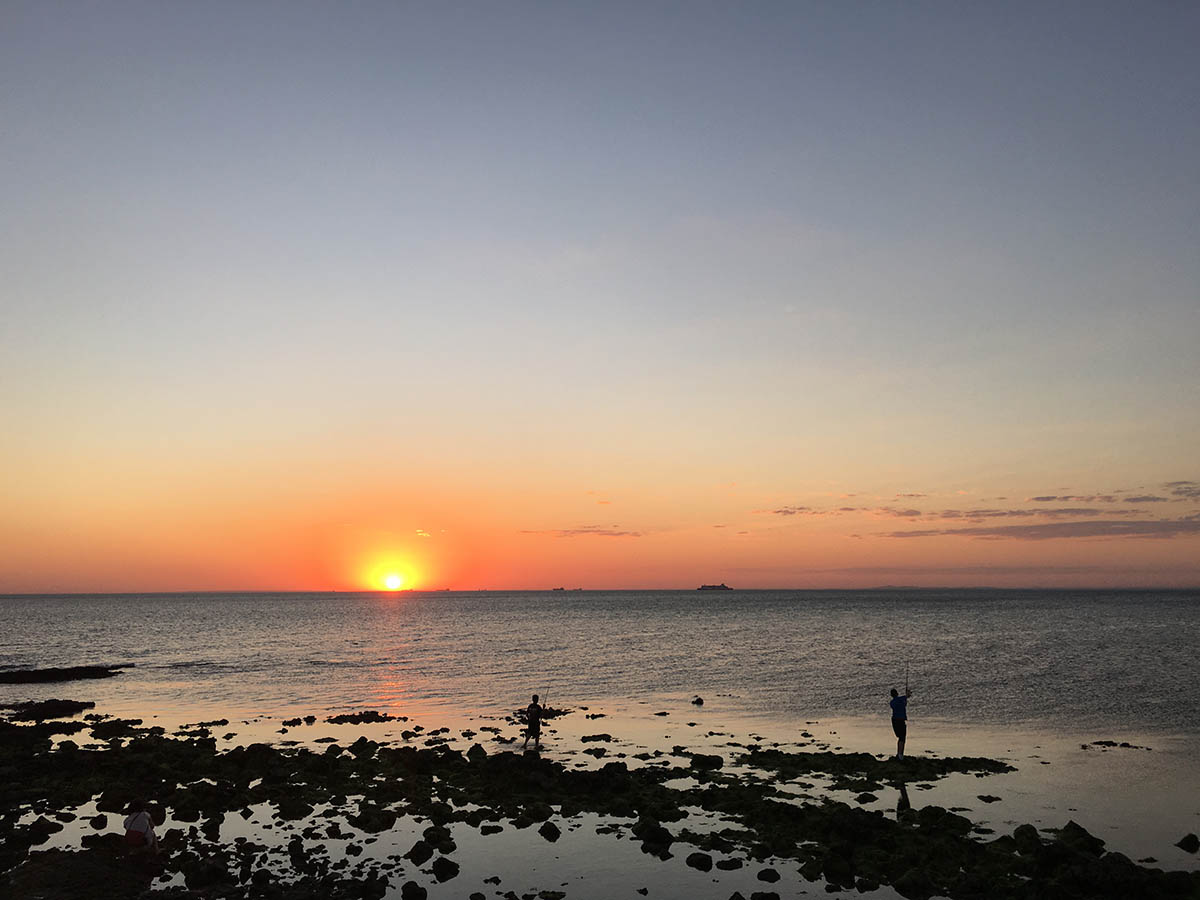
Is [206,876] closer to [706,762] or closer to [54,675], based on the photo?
[706,762]

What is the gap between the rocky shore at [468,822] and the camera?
63.9 ft

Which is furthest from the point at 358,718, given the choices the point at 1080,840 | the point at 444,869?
the point at 1080,840

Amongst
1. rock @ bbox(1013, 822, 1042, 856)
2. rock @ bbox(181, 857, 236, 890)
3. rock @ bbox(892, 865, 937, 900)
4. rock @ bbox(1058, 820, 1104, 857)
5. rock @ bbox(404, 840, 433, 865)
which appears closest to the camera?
rock @ bbox(892, 865, 937, 900)

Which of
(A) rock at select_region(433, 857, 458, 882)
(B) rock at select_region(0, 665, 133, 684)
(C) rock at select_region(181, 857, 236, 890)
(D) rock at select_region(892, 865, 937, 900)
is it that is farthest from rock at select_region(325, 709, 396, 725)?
(B) rock at select_region(0, 665, 133, 684)

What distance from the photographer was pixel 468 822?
83.1ft

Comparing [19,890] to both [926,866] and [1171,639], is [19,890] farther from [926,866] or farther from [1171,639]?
[1171,639]

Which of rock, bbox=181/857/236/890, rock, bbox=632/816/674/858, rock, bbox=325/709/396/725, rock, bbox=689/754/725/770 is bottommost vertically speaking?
rock, bbox=325/709/396/725

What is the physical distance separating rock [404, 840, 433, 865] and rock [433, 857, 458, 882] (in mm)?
505

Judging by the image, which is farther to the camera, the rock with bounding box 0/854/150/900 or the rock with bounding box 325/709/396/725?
the rock with bounding box 325/709/396/725

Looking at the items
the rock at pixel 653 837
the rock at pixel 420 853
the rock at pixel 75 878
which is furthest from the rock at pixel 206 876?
the rock at pixel 653 837

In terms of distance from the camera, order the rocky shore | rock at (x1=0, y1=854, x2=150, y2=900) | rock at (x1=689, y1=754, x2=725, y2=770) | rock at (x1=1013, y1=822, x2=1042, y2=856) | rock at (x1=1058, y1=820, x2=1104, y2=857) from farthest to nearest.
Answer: rock at (x1=689, y1=754, x2=725, y2=770) → rock at (x1=1013, y1=822, x2=1042, y2=856) → rock at (x1=1058, y1=820, x2=1104, y2=857) → the rocky shore → rock at (x1=0, y1=854, x2=150, y2=900)

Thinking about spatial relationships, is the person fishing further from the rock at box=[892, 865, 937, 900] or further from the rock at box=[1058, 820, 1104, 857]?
the rock at box=[892, 865, 937, 900]

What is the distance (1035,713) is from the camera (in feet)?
150

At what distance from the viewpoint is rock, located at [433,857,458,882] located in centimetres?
2056
